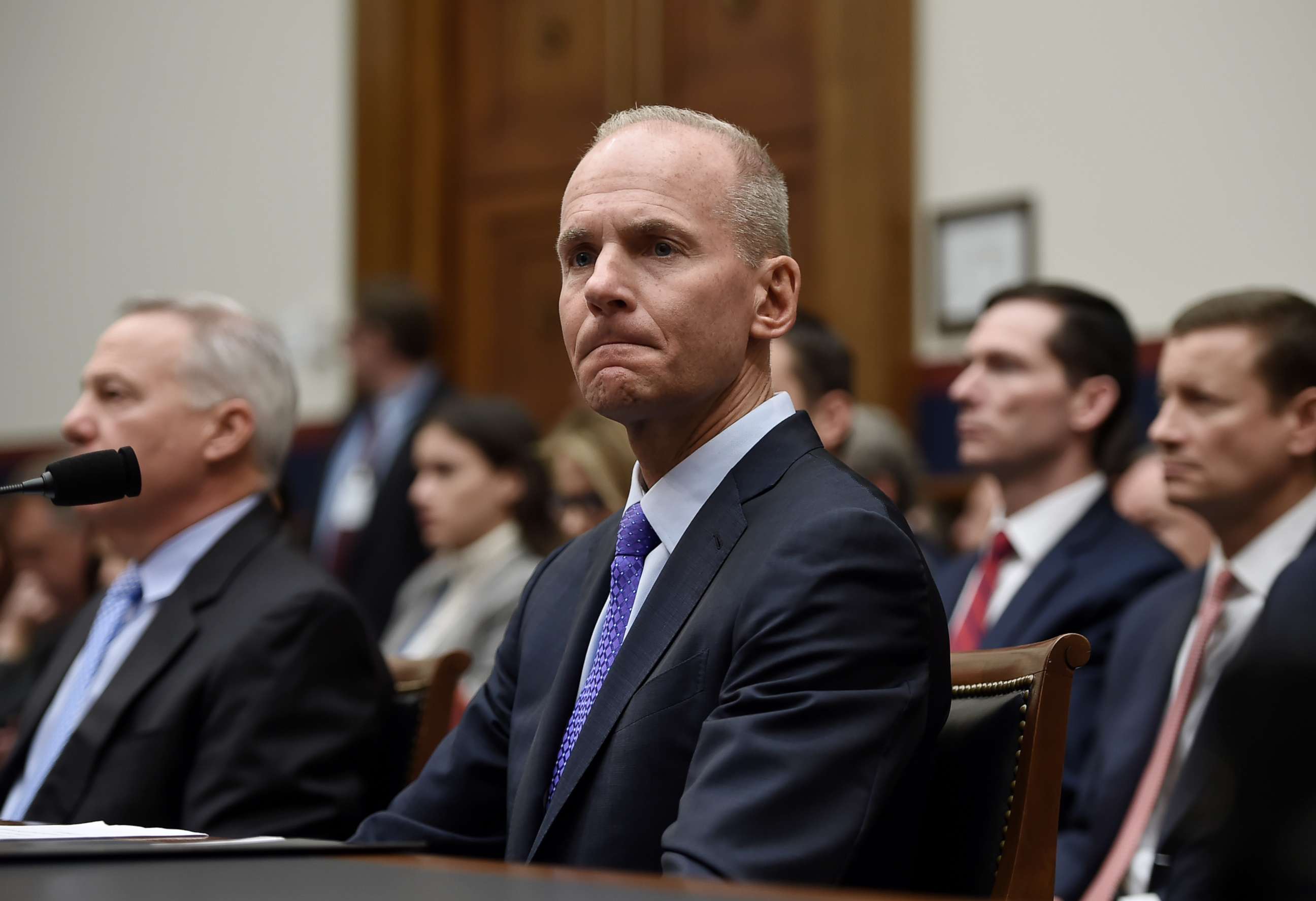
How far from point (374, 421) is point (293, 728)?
3.64 metres

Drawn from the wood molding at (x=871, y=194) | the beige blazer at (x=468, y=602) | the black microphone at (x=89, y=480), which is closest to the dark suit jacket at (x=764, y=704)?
the black microphone at (x=89, y=480)

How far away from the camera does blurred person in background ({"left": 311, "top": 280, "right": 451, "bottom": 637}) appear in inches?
212

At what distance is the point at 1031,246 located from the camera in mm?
5090

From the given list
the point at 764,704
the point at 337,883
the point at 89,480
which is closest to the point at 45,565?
the point at 89,480

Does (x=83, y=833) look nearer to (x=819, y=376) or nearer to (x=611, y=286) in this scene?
(x=611, y=286)

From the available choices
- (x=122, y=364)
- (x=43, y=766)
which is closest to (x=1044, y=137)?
(x=122, y=364)

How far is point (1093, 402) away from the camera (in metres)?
3.32

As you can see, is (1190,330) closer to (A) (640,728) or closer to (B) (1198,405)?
(B) (1198,405)

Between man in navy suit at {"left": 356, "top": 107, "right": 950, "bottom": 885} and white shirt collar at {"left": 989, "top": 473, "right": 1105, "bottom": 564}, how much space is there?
1445 millimetres

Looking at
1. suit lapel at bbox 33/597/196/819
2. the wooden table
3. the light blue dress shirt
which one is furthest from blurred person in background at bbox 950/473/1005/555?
the wooden table

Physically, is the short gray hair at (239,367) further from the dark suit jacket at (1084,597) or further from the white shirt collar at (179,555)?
the dark suit jacket at (1084,597)

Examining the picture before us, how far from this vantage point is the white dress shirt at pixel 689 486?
1.74 meters

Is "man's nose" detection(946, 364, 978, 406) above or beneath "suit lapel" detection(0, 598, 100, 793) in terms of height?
above

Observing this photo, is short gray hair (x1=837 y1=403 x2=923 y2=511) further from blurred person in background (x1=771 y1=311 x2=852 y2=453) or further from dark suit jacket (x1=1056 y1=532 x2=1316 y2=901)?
dark suit jacket (x1=1056 y1=532 x2=1316 y2=901)
